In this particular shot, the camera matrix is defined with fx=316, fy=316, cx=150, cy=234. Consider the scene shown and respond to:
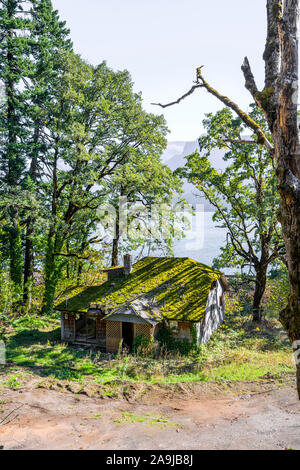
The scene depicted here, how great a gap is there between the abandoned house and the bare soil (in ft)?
19.7

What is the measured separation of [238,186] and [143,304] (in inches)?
531

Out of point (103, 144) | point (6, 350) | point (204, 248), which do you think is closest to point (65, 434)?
point (6, 350)

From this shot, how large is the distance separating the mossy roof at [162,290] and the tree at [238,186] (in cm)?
425

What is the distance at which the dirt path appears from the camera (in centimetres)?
834

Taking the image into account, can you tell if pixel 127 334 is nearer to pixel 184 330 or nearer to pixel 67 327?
pixel 184 330

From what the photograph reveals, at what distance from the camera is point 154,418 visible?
10.5 m

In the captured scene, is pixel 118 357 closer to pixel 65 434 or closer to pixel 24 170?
pixel 65 434

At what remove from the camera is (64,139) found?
24781 mm

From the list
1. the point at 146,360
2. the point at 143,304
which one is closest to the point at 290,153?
the point at 146,360

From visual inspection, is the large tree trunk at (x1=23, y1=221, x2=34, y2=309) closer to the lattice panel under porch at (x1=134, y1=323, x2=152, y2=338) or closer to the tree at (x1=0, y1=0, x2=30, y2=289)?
the tree at (x1=0, y1=0, x2=30, y2=289)

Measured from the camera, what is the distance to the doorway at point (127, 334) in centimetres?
2044

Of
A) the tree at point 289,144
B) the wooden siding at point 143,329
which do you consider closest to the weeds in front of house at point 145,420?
the tree at point 289,144
